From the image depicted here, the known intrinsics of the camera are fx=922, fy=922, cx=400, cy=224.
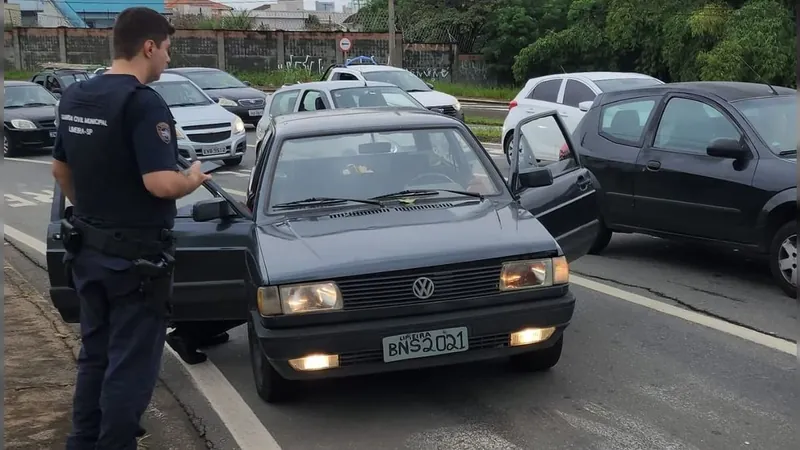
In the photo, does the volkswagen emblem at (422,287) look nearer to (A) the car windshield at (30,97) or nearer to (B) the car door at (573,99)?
(B) the car door at (573,99)

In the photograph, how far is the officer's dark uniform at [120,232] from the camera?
3773mm

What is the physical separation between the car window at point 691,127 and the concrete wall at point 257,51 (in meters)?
35.9

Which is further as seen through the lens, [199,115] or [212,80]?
[212,80]

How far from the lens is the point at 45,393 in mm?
5465

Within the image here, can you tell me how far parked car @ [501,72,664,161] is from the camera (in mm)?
14070

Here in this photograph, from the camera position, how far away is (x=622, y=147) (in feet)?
28.2

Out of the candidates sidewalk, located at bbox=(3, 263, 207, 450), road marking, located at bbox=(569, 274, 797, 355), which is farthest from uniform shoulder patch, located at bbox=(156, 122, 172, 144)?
road marking, located at bbox=(569, 274, 797, 355)

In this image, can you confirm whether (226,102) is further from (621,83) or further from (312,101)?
(621,83)

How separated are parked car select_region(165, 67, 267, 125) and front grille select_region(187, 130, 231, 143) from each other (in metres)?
5.97

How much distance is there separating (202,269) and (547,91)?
33.9ft

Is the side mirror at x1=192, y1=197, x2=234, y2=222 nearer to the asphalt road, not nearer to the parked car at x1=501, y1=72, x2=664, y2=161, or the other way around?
the asphalt road

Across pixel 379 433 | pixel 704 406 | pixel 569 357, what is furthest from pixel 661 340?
pixel 379 433

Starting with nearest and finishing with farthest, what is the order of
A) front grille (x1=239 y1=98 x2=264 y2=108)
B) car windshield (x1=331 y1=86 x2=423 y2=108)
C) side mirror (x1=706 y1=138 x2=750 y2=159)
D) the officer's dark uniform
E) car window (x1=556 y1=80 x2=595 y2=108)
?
the officer's dark uniform → side mirror (x1=706 y1=138 x2=750 y2=159) → car window (x1=556 y1=80 x2=595 y2=108) → car windshield (x1=331 y1=86 x2=423 y2=108) → front grille (x1=239 y1=98 x2=264 y2=108)

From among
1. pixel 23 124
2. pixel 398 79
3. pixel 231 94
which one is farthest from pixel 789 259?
pixel 231 94
